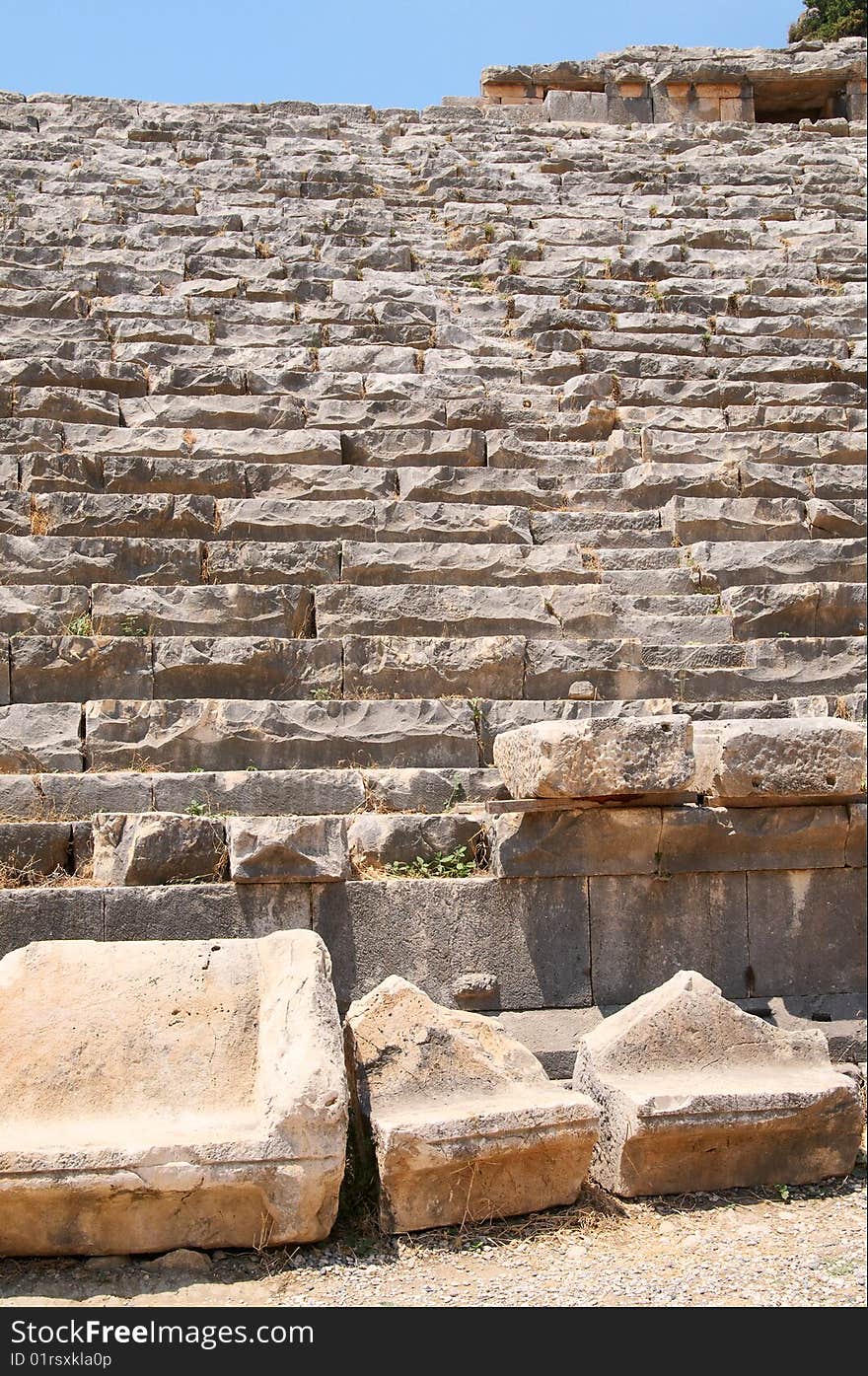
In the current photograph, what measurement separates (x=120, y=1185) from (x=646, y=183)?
12348mm

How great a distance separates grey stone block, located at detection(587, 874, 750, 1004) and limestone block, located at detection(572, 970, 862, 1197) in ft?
1.89

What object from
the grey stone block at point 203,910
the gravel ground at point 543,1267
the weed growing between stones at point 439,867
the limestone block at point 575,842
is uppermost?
the limestone block at point 575,842

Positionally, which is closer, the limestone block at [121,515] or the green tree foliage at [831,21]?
the limestone block at [121,515]

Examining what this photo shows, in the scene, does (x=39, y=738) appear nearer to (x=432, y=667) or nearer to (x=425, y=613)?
(x=432, y=667)

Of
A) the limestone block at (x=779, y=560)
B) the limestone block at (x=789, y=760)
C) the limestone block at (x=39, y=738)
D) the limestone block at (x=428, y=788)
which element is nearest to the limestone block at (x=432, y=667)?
the limestone block at (x=428, y=788)

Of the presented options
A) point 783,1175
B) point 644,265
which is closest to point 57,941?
point 783,1175

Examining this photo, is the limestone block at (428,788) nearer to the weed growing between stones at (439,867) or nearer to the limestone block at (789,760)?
the weed growing between stones at (439,867)

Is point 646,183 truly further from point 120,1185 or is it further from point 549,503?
point 120,1185

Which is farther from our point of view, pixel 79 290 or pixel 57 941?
pixel 79 290

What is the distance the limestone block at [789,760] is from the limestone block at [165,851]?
2.13 m

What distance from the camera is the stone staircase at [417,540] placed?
17.3ft

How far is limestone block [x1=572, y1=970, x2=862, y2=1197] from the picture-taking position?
13.8ft

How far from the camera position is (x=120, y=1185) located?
3516 millimetres

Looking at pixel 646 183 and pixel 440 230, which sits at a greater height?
pixel 646 183
